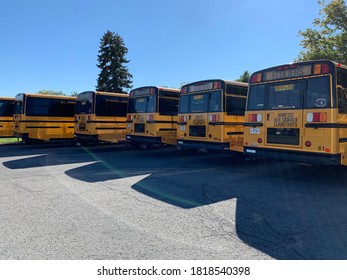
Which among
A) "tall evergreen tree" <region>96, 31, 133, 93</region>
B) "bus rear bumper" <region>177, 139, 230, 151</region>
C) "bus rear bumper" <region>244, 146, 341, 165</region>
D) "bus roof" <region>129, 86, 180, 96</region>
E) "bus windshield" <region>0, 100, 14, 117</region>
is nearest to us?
"bus rear bumper" <region>244, 146, 341, 165</region>

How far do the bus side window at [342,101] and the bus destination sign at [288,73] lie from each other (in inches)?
32.5

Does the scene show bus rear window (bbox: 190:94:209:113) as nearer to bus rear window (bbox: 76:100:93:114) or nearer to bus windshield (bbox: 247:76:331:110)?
bus windshield (bbox: 247:76:331:110)

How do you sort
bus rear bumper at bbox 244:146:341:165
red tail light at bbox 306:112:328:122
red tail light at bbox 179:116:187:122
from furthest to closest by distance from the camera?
1. red tail light at bbox 179:116:187:122
2. red tail light at bbox 306:112:328:122
3. bus rear bumper at bbox 244:146:341:165

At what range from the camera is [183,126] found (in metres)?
11.3

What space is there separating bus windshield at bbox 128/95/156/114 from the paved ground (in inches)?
171

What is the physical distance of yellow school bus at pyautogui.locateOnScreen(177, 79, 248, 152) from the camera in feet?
32.9

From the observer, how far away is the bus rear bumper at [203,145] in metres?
9.96

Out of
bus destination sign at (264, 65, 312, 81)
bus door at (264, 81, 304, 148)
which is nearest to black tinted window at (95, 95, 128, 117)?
bus door at (264, 81, 304, 148)

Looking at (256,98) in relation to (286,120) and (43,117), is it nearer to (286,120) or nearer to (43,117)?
(286,120)

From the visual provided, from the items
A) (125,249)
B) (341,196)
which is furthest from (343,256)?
(341,196)

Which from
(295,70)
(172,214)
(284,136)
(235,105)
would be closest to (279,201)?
(172,214)

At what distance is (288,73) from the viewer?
7.80 m
